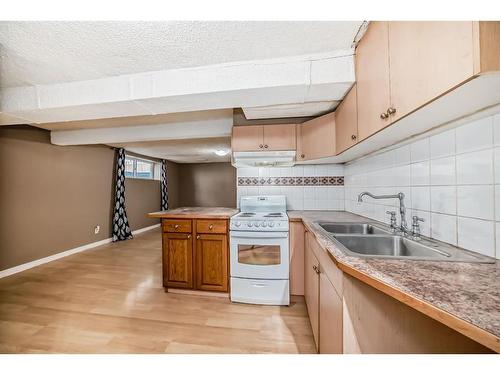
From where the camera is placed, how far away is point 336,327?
3.21 ft

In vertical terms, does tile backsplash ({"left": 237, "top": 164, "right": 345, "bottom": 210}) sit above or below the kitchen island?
above

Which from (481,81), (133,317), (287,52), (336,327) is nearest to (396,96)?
(481,81)

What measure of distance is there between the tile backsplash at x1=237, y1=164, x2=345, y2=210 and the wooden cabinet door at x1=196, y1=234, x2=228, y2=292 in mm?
866

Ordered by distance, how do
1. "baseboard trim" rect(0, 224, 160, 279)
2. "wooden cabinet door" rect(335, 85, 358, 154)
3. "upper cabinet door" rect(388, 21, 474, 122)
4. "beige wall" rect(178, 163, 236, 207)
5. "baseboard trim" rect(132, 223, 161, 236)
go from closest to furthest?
"upper cabinet door" rect(388, 21, 474, 122) < "wooden cabinet door" rect(335, 85, 358, 154) < "baseboard trim" rect(0, 224, 160, 279) < "baseboard trim" rect(132, 223, 161, 236) < "beige wall" rect(178, 163, 236, 207)

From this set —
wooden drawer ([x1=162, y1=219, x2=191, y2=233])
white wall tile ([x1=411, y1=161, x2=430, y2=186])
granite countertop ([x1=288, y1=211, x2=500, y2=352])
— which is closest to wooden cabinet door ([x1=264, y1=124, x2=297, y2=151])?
white wall tile ([x1=411, y1=161, x2=430, y2=186])

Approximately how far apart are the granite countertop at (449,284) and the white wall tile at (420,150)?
2.16 ft

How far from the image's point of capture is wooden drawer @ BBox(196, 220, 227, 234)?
213 cm

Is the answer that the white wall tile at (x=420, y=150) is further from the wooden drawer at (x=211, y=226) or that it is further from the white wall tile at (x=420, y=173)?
the wooden drawer at (x=211, y=226)

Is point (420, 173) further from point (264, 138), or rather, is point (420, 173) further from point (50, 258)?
point (50, 258)

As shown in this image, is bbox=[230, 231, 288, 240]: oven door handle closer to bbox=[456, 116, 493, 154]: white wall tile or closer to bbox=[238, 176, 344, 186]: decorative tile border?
bbox=[238, 176, 344, 186]: decorative tile border

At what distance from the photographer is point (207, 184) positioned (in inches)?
296

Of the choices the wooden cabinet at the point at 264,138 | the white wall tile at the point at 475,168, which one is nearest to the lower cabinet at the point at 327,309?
the white wall tile at the point at 475,168

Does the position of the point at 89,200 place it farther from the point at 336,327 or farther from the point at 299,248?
the point at 336,327
